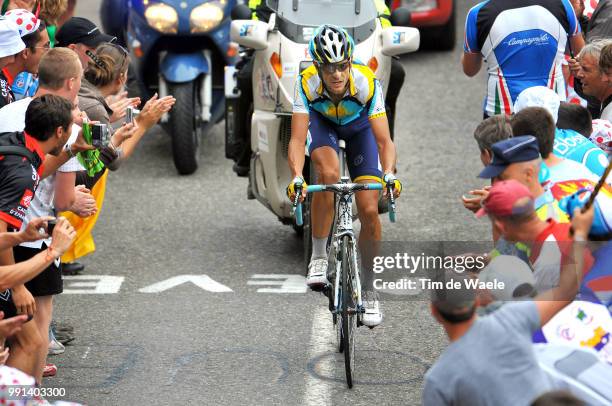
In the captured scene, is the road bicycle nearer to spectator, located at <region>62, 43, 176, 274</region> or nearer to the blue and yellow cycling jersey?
the blue and yellow cycling jersey

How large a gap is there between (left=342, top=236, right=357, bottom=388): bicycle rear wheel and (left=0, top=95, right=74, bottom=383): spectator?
169 cm

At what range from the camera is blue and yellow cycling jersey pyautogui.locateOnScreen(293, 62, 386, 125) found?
8156 mm

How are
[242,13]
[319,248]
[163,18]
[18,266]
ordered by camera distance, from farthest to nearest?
[163,18] → [242,13] → [319,248] → [18,266]

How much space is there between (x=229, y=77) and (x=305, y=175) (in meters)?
1.26

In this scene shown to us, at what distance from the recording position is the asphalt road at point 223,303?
736 centimetres

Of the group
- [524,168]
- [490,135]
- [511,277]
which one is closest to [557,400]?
[511,277]

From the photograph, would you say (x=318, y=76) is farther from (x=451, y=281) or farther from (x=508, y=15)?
(x=451, y=281)

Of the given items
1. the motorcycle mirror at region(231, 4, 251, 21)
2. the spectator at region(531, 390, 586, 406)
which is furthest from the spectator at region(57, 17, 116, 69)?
the spectator at region(531, 390, 586, 406)

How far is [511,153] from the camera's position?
231 inches

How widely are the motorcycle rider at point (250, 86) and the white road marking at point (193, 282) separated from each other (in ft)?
4.21

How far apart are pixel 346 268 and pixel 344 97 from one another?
1.32 meters

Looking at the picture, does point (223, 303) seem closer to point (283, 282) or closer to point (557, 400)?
point (283, 282)

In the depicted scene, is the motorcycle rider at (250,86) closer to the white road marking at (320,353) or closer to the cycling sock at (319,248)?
the cycling sock at (319,248)

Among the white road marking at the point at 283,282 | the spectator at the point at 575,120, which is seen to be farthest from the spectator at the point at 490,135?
the white road marking at the point at 283,282
